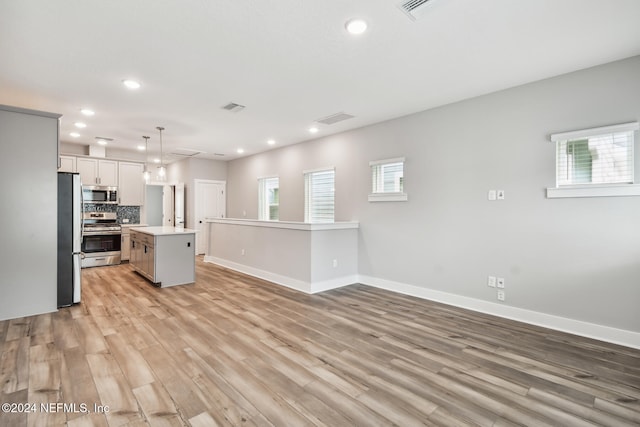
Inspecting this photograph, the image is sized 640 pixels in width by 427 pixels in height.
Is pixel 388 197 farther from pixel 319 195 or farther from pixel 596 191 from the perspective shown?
pixel 596 191

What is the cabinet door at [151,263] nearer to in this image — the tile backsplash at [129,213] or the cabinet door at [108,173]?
the cabinet door at [108,173]

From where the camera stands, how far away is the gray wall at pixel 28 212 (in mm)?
3502

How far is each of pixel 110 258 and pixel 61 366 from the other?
17.1 ft

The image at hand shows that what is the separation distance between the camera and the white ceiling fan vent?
7.17 ft

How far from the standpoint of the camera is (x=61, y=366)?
8.13 ft

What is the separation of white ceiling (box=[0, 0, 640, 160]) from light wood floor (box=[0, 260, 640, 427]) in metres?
2.78

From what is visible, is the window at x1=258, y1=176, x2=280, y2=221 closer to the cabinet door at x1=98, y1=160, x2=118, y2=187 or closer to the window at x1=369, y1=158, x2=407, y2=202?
the window at x1=369, y1=158, x2=407, y2=202

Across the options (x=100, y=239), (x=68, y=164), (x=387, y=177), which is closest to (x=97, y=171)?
(x=68, y=164)

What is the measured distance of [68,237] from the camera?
4.09 m

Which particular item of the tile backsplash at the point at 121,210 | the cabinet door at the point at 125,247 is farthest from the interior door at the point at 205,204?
the cabinet door at the point at 125,247

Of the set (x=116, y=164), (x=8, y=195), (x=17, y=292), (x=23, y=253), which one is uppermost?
(x=116, y=164)

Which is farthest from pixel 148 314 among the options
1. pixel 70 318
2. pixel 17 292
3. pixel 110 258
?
pixel 110 258

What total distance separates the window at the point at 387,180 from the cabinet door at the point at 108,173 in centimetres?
617

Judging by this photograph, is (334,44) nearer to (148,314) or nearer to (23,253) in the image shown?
(148,314)
